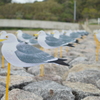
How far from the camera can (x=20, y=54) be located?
96.8 inches

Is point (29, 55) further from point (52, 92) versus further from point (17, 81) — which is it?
point (17, 81)

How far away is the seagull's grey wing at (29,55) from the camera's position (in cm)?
247

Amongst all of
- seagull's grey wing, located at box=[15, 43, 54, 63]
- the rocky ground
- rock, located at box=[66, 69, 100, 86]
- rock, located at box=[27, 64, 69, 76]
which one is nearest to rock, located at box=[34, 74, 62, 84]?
the rocky ground

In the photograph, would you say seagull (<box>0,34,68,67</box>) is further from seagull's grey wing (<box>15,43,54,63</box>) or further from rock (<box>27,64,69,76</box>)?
rock (<box>27,64,69,76</box>)

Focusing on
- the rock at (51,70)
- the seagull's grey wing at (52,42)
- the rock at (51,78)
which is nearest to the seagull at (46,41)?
the seagull's grey wing at (52,42)

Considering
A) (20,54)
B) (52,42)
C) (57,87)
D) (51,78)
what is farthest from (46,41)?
(20,54)

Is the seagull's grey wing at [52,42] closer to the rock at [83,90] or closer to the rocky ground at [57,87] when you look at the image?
the rocky ground at [57,87]

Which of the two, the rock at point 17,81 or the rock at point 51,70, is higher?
the rock at point 17,81

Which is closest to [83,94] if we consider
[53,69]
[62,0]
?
[53,69]

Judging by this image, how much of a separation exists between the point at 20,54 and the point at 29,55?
17 cm

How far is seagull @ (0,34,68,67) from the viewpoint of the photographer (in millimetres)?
2359

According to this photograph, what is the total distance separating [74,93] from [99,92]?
40 centimetres

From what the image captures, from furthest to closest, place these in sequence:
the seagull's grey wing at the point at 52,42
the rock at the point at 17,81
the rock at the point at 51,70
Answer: the seagull's grey wing at the point at 52,42, the rock at the point at 51,70, the rock at the point at 17,81

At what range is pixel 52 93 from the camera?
2.73 meters
